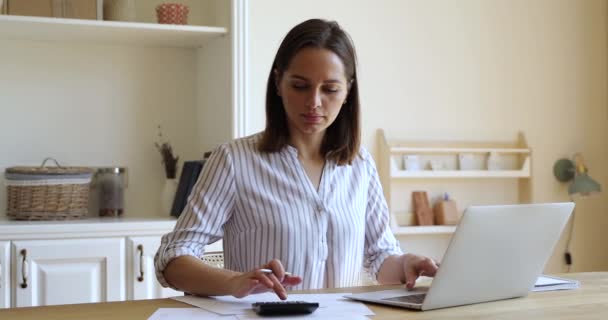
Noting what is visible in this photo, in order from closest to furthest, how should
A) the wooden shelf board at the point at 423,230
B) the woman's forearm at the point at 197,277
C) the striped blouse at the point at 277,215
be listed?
the woman's forearm at the point at 197,277 < the striped blouse at the point at 277,215 < the wooden shelf board at the point at 423,230

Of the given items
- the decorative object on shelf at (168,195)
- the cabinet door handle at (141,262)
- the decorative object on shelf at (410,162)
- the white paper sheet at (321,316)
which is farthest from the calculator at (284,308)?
the decorative object on shelf at (410,162)

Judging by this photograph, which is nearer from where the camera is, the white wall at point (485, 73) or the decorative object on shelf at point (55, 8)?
the decorative object on shelf at point (55, 8)

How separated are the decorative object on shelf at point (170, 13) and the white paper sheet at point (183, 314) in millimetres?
1710

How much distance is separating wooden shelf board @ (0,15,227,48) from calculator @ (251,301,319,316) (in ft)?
5.56

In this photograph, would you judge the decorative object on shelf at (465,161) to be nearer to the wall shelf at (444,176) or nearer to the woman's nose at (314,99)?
the wall shelf at (444,176)

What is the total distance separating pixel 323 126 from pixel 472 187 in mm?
2072

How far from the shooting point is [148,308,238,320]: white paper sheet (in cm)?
128

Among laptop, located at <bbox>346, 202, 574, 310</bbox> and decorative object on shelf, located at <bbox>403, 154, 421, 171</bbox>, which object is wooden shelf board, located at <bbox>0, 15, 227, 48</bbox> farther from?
laptop, located at <bbox>346, 202, 574, 310</bbox>

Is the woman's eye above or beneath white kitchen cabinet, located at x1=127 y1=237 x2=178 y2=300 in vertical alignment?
above

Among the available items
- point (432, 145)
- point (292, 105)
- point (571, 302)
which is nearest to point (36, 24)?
point (292, 105)

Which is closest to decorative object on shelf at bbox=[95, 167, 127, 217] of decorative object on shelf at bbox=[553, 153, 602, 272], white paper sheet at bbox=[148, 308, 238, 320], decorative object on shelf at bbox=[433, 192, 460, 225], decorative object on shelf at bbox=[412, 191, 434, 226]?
decorative object on shelf at bbox=[412, 191, 434, 226]

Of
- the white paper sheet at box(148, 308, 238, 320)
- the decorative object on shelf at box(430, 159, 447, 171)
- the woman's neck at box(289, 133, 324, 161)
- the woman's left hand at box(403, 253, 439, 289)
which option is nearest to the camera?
the white paper sheet at box(148, 308, 238, 320)

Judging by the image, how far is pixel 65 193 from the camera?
2799 millimetres

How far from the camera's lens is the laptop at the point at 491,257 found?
136cm
